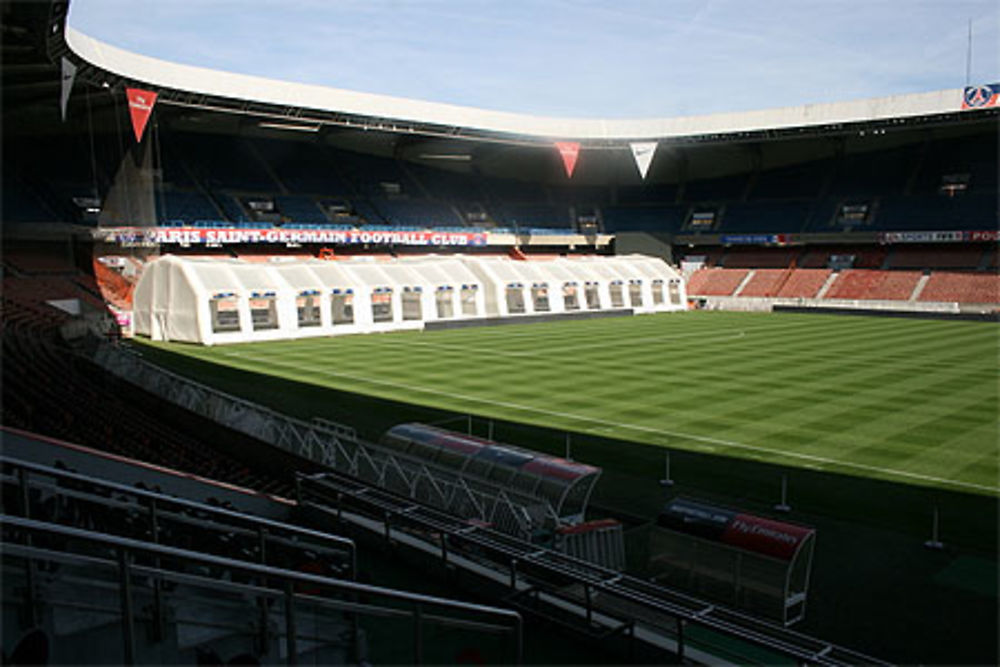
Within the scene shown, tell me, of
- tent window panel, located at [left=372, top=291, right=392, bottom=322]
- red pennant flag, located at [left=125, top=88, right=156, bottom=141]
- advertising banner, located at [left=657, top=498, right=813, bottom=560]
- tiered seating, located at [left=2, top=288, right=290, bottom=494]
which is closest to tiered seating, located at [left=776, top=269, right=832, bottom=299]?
tent window panel, located at [left=372, top=291, right=392, bottom=322]

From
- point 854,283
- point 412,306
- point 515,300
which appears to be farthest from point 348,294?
point 854,283

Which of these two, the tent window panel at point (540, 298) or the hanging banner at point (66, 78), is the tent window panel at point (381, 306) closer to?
the tent window panel at point (540, 298)

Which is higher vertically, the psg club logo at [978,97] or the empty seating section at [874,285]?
the psg club logo at [978,97]

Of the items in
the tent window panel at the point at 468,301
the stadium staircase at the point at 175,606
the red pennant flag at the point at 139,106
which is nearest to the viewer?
the stadium staircase at the point at 175,606

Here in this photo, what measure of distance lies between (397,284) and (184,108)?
2201cm

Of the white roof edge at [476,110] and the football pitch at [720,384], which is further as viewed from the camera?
the white roof edge at [476,110]

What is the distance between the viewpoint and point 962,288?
58.2m

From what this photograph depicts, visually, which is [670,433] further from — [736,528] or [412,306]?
[412,306]

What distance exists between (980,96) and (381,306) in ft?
143

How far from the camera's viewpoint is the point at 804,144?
7319cm

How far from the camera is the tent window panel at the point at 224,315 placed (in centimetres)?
3759

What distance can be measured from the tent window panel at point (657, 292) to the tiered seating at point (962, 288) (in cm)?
1952

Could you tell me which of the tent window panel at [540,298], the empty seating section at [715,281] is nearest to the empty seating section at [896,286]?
the empty seating section at [715,281]

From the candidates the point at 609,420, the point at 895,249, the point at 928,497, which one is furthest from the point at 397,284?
the point at 895,249
